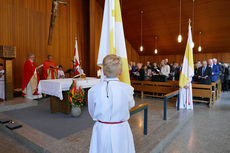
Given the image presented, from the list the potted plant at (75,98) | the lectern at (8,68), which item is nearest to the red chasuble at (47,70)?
the lectern at (8,68)

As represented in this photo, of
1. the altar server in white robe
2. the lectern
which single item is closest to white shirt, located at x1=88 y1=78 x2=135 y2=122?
the altar server in white robe

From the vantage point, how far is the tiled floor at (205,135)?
291cm

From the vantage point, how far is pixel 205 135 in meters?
3.46

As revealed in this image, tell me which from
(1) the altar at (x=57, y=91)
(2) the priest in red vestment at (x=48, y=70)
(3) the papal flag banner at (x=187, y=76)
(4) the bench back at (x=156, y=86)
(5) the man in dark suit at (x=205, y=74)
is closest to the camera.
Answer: (1) the altar at (x=57, y=91)

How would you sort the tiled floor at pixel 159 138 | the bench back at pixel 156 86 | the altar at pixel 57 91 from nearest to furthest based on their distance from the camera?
1. the tiled floor at pixel 159 138
2. the altar at pixel 57 91
3. the bench back at pixel 156 86

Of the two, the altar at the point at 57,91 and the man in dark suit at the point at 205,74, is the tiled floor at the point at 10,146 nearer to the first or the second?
the altar at the point at 57,91

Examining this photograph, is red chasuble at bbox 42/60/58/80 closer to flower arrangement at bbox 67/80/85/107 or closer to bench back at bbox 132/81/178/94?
flower arrangement at bbox 67/80/85/107

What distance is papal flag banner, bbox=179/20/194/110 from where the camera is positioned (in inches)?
188

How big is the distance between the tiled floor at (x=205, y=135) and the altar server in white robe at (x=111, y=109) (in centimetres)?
173

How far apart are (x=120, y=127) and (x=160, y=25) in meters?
9.44

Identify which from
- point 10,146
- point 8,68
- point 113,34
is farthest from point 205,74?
point 8,68

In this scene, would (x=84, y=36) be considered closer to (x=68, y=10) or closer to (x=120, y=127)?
(x=68, y=10)

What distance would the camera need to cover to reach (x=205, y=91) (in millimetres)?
5562

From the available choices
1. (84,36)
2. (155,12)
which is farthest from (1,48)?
(155,12)
